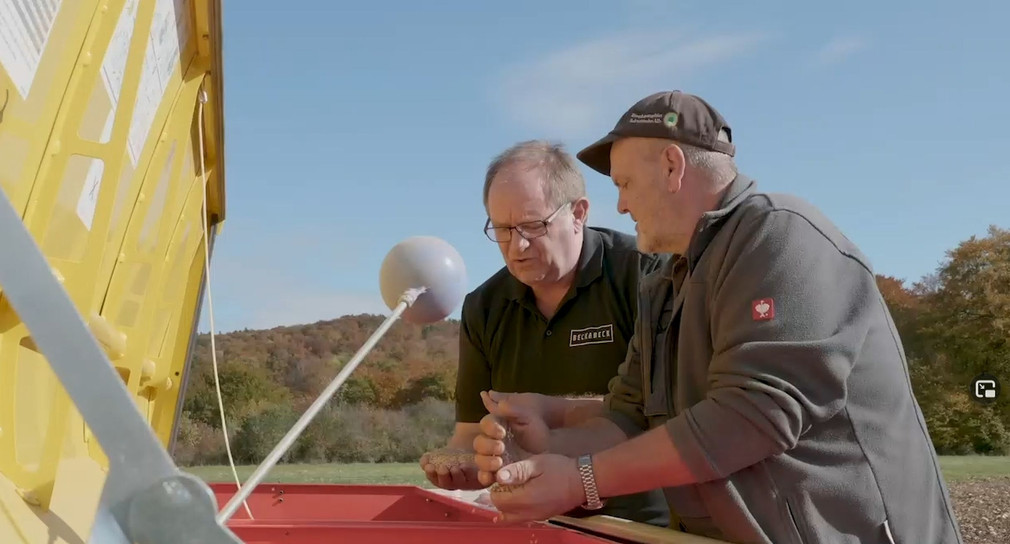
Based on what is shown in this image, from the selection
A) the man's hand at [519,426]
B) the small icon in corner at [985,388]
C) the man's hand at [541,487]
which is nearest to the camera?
the man's hand at [541,487]

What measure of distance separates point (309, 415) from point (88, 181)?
0.79 m

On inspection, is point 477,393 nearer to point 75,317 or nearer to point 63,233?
point 63,233

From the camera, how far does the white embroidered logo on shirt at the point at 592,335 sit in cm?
312

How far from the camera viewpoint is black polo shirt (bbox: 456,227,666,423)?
3127 mm

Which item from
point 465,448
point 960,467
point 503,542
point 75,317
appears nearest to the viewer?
point 75,317

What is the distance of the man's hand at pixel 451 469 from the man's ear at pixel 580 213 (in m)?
0.96

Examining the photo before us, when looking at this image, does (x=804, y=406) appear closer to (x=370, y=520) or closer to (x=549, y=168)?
(x=549, y=168)

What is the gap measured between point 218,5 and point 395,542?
1.59 meters

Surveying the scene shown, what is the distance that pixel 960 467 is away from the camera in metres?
18.9

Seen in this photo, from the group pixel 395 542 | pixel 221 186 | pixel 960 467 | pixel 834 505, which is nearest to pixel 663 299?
pixel 834 505

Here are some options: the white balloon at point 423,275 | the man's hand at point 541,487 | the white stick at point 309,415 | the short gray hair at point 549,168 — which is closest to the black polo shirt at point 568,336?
the short gray hair at point 549,168

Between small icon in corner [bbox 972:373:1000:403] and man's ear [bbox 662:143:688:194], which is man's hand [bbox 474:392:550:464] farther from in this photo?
small icon in corner [bbox 972:373:1000:403]

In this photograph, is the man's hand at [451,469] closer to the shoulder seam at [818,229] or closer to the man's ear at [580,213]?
the man's ear at [580,213]

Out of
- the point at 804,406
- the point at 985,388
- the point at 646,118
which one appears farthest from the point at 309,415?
the point at 985,388
